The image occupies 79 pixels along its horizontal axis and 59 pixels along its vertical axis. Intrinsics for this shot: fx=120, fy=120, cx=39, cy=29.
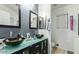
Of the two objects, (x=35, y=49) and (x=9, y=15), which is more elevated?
(x=9, y=15)

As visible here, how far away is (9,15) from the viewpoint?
1.49 metres

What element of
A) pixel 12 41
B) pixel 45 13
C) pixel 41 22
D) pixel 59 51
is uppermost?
pixel 45 13

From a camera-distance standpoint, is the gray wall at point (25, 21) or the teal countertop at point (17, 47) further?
the gray wall at point (25, 21)

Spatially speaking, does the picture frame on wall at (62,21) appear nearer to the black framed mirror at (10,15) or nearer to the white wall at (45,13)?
the white wall at (45,13)

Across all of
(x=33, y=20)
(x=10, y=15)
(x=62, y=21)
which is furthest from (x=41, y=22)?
(x=10, y=15)

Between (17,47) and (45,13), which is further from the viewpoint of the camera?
(45,13)

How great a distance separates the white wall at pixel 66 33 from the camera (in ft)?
5.08

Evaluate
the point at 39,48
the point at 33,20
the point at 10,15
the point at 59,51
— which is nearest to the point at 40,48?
the point at 39,48

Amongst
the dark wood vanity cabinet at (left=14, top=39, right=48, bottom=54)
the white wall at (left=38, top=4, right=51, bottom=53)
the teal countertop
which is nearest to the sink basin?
the teal countertop

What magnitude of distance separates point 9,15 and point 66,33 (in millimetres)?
766

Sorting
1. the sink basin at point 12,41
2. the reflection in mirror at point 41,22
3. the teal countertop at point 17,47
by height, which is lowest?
the teal countertop at point 17,47

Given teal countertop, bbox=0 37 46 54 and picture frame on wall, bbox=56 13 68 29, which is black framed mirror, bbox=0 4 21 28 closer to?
teal countertop, bbox=0 37 46 54

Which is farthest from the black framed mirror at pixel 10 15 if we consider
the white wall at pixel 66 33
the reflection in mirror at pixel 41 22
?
the white wall at pixel 66 33

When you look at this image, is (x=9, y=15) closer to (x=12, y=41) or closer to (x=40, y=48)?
(x=12, y=41)
